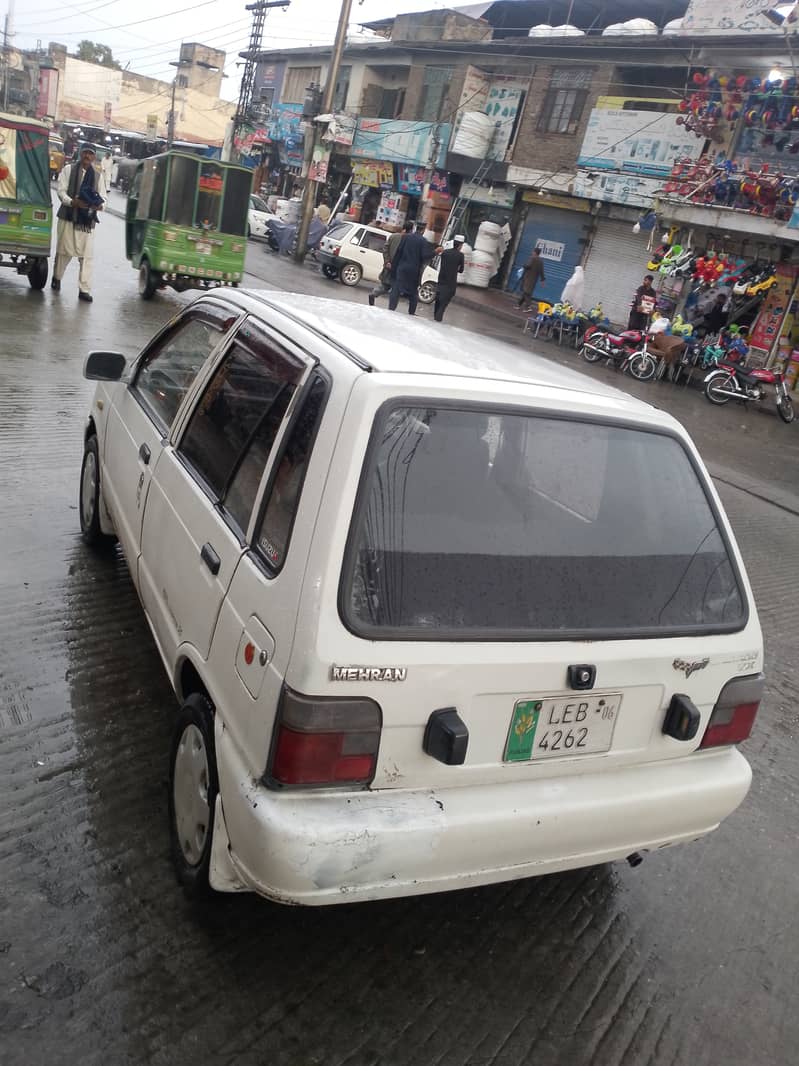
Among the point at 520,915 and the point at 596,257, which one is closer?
the point at 520,915

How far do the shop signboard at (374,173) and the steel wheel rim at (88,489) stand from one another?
3044cm

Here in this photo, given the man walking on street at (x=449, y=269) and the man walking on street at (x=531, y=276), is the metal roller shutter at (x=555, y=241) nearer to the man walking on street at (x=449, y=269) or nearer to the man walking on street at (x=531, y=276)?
the man walking on street at (x=531, y=276)

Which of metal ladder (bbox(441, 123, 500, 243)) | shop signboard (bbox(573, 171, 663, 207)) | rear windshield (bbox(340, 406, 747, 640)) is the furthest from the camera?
metal ladder (bbox(441, 123, 500, 243))

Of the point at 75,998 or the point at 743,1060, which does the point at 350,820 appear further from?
the point at 743,1060

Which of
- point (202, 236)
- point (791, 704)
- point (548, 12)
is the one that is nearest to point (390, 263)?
point (202, 236)

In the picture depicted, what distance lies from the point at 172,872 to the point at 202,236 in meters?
12.0

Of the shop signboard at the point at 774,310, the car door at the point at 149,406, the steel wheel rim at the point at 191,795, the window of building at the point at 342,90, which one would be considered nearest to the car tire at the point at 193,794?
the steel wheel rim at the point at 191,795

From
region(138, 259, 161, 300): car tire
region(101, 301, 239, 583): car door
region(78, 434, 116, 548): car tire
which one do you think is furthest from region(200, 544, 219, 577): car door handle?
region(138, 259, 161, 300): car tire

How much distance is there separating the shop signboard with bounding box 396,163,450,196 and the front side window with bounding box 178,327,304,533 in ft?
96.0

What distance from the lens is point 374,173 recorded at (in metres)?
33.2

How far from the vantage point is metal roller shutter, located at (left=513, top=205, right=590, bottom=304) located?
25125 millimetres

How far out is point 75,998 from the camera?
7.16 feet

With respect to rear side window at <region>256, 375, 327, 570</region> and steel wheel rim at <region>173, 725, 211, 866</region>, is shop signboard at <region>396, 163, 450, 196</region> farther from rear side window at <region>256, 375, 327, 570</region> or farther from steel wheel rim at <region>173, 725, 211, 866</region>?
steel wheel rim at <region>173, 725, 211, 866</region>

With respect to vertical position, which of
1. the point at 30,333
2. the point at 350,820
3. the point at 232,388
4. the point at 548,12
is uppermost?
the point at 548,12
